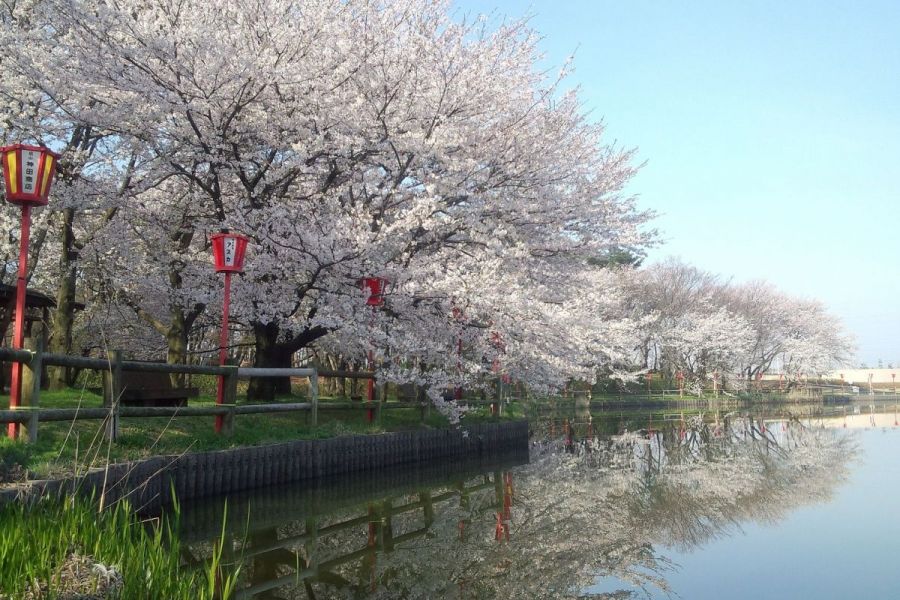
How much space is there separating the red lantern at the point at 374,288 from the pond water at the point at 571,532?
305 cm

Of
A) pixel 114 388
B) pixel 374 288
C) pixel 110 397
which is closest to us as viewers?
pixel 114 388

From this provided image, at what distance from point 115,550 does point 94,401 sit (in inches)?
348

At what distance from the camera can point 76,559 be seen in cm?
413

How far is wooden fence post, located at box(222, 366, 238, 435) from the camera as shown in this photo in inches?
391

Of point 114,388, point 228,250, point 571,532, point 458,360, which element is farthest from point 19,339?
point 458,360

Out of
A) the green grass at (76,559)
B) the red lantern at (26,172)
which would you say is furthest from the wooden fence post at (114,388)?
the green grass at (76,559)

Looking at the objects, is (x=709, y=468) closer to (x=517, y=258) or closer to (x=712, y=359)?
(x=517, y=258)

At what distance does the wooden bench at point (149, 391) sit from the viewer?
9656mm

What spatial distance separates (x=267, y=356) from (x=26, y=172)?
6901 mm

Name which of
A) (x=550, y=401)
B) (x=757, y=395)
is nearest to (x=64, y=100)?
(x=550, y=401)

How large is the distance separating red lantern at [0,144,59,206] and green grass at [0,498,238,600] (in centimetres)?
452

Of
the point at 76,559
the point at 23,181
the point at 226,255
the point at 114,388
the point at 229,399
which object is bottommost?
the point at 76,559

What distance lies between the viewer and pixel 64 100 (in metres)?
11.8

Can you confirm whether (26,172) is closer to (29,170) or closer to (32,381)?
(29,170)
